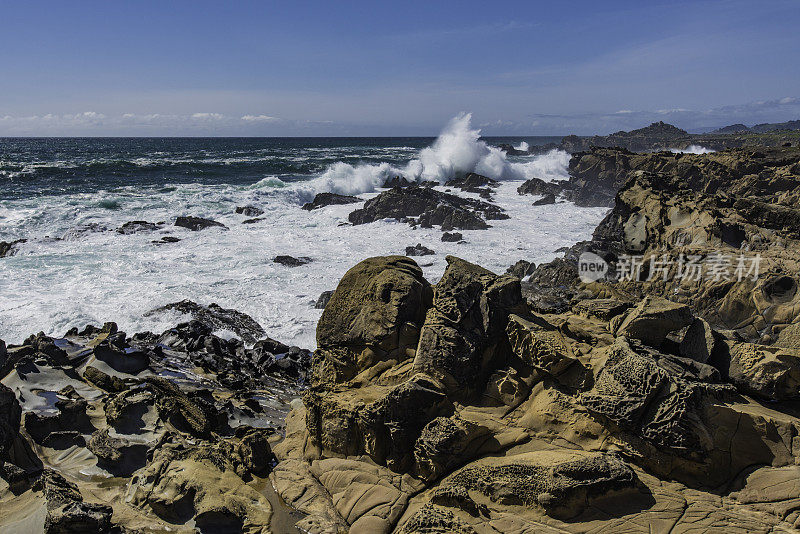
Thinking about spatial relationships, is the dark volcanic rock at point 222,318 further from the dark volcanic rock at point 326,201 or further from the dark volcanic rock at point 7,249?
the dark volcanic rock at point 326,201

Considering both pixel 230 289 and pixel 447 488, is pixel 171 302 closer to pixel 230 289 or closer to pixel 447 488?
pixel 230 289

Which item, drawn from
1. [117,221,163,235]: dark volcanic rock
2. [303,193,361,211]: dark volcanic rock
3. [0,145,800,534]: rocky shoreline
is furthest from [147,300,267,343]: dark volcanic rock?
[303,193,361,211]: dark volcanic rock

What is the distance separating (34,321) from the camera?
1097 centimetres

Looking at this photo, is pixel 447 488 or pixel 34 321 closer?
pixel 447 488

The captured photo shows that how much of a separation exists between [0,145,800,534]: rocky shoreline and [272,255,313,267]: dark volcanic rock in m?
7.91

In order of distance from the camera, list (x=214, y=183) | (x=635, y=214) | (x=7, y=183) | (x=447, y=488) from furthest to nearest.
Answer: (x=214, y=183)
(x=7, y=183)
(x=635, y=214)
(x=447, y=488)

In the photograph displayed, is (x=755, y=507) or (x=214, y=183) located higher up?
(x=214, y=183)

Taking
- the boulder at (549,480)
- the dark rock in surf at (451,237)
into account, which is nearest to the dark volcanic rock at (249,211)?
the dark rock in surf at (451,237)

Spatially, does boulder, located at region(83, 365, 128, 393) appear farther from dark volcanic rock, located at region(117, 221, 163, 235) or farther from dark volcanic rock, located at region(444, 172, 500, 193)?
dark volcanic rock, located at region(444, 172, 500, 193)

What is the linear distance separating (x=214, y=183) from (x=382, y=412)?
34.0 metres

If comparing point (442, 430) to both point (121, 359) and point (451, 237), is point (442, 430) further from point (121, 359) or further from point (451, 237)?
point (451, 237)

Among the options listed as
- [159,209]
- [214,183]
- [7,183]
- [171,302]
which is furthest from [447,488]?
[7,183]

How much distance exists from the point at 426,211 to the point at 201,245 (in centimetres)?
951

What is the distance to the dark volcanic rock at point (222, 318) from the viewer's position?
1083 cm
